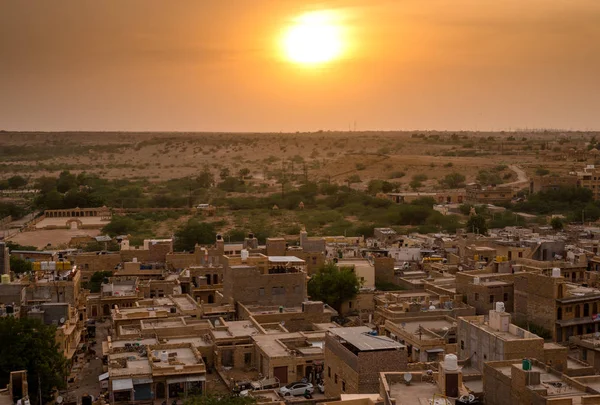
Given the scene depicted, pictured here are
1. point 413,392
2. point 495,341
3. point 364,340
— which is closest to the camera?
point 413,392

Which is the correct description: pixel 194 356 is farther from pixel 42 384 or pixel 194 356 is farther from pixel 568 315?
pixel 568 315

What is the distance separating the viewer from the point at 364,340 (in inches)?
932

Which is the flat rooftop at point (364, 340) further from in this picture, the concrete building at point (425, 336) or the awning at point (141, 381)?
the awning at point (141, 381)

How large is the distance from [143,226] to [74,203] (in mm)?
12997

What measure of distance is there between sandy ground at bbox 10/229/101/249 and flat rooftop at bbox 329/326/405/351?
40.9 meters

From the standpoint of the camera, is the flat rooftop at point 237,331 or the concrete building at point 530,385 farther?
the flat rooftop at point 237,331

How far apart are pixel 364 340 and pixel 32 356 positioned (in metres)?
10.1

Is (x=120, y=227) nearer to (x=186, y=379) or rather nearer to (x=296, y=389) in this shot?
(x=186, y=379)

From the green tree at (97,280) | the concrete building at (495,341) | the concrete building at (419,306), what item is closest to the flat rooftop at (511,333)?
the concrete building at (495,341)

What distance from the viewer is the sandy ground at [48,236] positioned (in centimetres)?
6342

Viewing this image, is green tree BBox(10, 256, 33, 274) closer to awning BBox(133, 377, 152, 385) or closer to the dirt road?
awning BBox(133, 377, 152, 385)

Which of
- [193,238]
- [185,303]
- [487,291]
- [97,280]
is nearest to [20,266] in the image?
[97,280]

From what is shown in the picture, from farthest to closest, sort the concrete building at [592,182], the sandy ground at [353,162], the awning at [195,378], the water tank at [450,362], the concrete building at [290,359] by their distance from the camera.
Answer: the sandy ground at [353,162] < the concrete building at [592,182] < the concrete building at [290,359] < the awning at [195,378] < the water tank at [450,362]

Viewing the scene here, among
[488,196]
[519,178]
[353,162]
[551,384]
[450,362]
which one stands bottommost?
[551,384]
